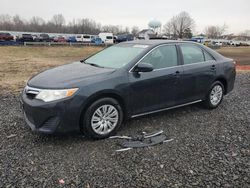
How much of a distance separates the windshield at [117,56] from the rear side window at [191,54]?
927 millimetres

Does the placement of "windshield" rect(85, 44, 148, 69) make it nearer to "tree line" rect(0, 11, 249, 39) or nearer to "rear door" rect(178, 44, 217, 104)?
"rear door" rect(178, 44, 217, 104)

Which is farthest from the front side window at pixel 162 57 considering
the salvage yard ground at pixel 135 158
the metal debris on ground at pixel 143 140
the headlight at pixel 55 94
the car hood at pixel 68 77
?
the headlight at pixel 55 94

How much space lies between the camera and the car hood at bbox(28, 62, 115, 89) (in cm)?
373

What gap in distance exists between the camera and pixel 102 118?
13.1ft

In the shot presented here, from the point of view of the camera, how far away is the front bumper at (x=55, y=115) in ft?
11.7

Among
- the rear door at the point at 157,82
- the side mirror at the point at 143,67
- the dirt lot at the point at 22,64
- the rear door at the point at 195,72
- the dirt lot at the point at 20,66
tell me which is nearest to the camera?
the side mirror at the point at 143,67

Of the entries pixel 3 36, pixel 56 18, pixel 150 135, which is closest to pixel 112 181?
pixel 150 135

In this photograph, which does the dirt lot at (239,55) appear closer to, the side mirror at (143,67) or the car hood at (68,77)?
the side mirror at (143,67)

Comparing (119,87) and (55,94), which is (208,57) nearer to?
(119,87)

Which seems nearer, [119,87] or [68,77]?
[68,77]

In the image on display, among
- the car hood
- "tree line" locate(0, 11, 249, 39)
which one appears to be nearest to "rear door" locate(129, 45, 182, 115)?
the car hood

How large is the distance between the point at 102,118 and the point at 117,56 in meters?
1.37

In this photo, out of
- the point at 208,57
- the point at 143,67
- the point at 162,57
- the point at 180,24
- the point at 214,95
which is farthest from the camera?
the point at 180,24

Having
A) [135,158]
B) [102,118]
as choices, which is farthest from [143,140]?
[102,118]
